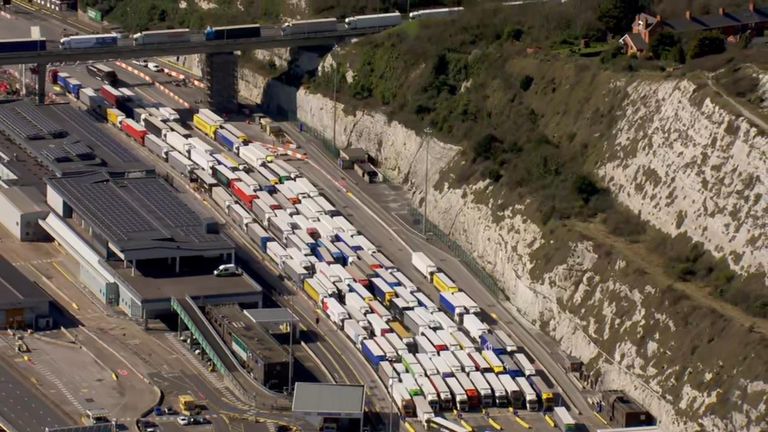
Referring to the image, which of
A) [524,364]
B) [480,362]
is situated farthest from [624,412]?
[480,362]

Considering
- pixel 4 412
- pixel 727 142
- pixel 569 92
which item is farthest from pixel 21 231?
pixel 727 142

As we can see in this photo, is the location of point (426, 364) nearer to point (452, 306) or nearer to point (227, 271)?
point (452, 306)

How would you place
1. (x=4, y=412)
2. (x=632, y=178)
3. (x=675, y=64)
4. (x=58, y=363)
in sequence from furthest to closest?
(x=675, y=64) → (x=632, y=178) → (x=58, y=363) → (x=4, y=412)

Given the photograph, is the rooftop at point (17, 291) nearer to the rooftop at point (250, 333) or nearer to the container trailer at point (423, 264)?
the rooftop at point (250, 333)

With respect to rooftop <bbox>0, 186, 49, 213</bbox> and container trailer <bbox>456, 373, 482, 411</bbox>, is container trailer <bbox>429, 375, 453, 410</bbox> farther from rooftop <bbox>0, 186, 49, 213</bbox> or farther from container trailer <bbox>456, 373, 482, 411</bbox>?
rooftop <bbox>0, 186, 49, 213</bbox>

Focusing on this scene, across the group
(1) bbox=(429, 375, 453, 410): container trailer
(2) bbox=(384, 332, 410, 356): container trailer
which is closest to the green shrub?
(2) bbox=(384, 332, 410, 356): container trailer

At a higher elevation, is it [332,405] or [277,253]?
[277,253]

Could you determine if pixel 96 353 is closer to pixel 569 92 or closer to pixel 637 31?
pixel 569 92
